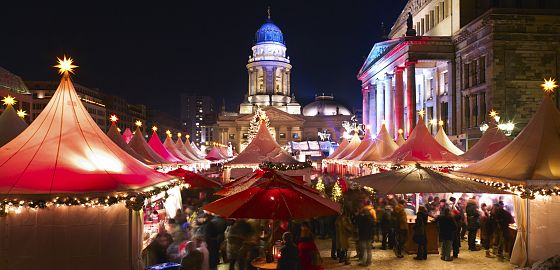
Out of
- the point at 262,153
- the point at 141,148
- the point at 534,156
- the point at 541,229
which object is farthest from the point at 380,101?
the point at 541,229

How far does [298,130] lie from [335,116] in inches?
307

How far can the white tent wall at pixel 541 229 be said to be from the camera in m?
10.2

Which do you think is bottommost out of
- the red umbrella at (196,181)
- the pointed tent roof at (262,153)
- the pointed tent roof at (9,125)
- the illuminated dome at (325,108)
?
the red umbrella at (196,181)

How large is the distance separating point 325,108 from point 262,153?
76.5 meters

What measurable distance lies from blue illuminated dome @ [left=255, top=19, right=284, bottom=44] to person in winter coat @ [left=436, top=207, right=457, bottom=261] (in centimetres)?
8860

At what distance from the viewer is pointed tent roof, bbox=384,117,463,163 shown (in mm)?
18812

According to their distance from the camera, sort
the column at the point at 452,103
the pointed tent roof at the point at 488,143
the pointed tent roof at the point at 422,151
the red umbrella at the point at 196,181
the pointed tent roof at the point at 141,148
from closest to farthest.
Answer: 1. the red umbrella at the point at 196,181
2. the pointed tent roof at the point at 488,143
3. the pointed tent roof at the point at 422,151
4. the pointed tent roof at the point at 141,148
5. the column at the point at 452,103

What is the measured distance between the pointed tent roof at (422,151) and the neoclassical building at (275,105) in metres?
72.0

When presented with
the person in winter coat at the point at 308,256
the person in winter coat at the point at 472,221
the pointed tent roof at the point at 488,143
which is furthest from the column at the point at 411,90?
the person in winter coat at the point at 308,256

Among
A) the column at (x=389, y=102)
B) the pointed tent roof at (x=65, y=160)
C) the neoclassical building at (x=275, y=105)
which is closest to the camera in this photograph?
the pointed tent roof at (x=65, y=160)

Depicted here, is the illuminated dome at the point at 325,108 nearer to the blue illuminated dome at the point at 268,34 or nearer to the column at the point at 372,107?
the blue illuminated dome at the point at 268,34

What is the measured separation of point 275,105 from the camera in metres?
96.9

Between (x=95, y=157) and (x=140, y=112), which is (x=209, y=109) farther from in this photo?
(x=95, y=157)

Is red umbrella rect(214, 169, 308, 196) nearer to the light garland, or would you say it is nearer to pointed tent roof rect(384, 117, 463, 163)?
the light garland
